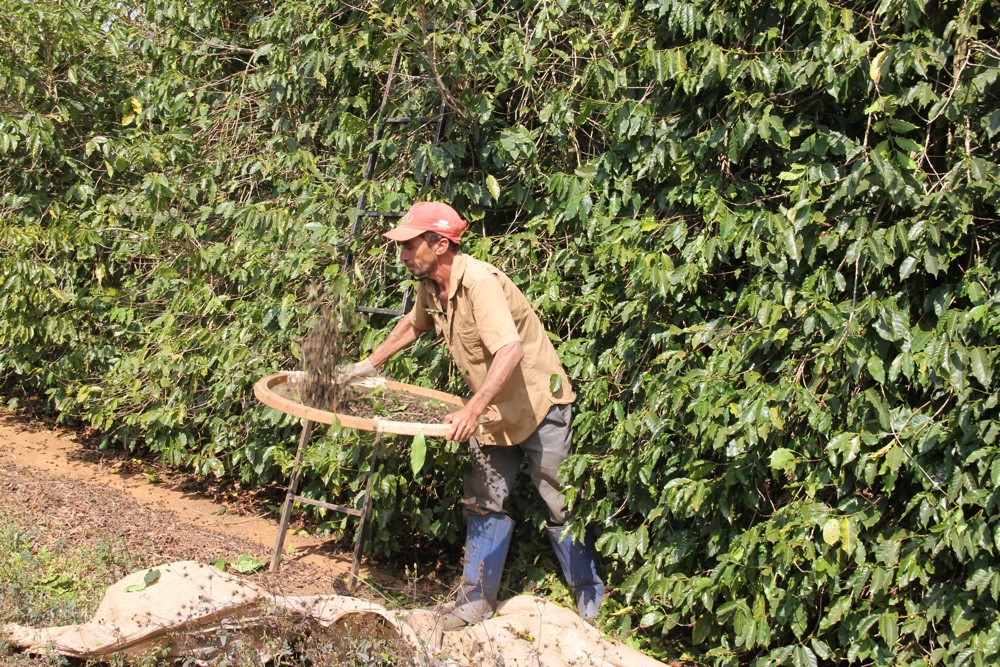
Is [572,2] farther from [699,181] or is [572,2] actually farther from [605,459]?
[605,459]

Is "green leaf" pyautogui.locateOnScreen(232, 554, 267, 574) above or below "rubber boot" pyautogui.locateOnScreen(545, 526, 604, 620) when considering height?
below

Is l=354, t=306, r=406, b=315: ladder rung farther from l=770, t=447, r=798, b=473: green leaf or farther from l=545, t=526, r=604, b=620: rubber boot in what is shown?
l=770, t=447, r=798, b=473: green leaf

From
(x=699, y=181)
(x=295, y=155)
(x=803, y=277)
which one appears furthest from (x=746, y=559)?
(x=295, y=155)

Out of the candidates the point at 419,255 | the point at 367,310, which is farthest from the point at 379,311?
the point at 419,255

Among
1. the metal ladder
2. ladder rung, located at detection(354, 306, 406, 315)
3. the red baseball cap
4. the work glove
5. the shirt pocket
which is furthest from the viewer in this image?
ladder rung, located at detection(354, 306, 406, 315)

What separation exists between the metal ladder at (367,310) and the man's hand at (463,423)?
93 cm

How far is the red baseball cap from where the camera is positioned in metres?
4.04

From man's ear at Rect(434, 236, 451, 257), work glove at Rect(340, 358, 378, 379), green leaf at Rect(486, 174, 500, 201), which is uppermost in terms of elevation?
green leaf at Rect(486, 174, 500, 201)

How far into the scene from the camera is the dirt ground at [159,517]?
4.88 meters

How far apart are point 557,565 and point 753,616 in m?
1.34

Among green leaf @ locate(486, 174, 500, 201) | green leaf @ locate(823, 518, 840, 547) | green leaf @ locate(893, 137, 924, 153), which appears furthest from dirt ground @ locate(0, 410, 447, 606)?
green leaf @ locate(893, 137, 924, 153)

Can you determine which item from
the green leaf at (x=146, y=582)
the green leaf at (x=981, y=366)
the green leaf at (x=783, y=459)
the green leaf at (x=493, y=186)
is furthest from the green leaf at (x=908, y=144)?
the green leaf at (x=146, y=582)

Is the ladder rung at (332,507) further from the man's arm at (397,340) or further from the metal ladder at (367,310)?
the man's arm at (397,340)

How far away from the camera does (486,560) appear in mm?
4387
